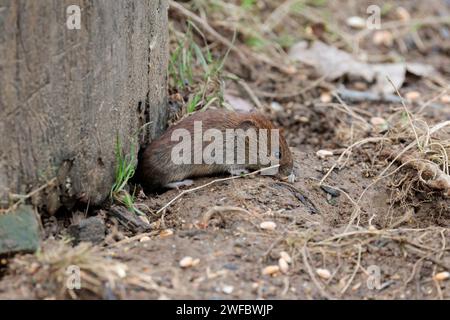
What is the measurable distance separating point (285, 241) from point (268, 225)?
25 centimetres

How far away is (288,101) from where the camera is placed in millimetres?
7297

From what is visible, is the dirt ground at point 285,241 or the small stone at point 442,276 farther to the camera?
the small stone at point 442,276

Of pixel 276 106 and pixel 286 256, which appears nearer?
pixel 286 256

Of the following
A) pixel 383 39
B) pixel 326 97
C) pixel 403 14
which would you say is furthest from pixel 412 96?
pixel 403 14

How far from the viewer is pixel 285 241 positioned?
14.4ft

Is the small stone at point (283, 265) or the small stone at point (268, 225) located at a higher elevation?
the small stone at point (268, 225)

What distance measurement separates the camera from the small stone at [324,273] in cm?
420

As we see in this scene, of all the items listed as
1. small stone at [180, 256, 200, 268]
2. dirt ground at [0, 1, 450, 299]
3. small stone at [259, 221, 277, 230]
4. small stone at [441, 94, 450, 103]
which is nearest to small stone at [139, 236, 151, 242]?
dirt ground at [0, 1, 450, 299]

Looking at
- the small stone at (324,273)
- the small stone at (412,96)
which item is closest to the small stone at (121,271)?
the small stone at (324,273)

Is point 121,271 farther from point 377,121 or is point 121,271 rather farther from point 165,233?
point 377,121

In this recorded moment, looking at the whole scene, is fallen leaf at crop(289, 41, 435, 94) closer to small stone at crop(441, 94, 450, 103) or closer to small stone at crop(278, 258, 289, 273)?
small stone at crop(441, 94, 450, 103)

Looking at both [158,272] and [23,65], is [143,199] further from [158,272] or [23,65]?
[23,65]

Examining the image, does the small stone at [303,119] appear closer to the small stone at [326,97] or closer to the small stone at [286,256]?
the small stone at [326,97]
